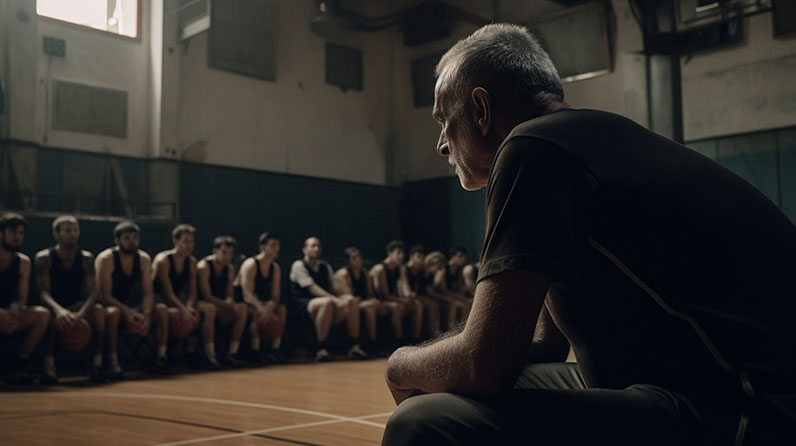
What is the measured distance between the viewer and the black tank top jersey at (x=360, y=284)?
8664 millimetres

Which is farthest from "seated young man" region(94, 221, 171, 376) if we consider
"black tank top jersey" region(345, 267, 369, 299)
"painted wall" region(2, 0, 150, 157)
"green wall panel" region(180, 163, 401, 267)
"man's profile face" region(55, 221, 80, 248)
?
"painted wall" region(2, 0, 150, 157)

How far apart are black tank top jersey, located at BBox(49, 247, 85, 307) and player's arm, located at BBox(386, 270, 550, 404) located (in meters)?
5.88

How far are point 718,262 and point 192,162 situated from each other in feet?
31.8

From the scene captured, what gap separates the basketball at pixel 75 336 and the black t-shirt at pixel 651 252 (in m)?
5.53

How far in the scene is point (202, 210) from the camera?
1011 cm

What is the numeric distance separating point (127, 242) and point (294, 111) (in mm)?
5396

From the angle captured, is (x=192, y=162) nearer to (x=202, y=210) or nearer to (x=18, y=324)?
(x=202, y=210)

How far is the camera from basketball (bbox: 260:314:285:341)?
292 inches

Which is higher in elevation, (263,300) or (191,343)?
(263,300)

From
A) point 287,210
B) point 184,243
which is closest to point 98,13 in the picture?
point 287,210

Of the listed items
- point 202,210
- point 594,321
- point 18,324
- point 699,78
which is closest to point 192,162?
point 202,210

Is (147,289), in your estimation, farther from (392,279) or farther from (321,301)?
(392,279)

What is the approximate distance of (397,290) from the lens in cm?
934

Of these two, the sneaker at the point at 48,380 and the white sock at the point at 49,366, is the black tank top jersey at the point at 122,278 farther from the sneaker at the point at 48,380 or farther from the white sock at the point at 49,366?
the sneaker at the point at 48,380
